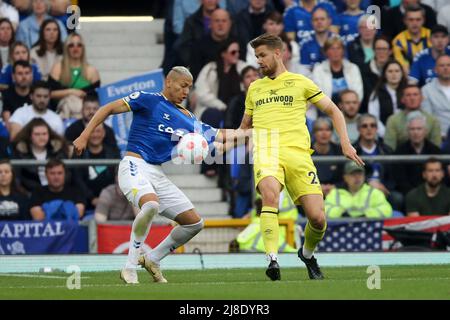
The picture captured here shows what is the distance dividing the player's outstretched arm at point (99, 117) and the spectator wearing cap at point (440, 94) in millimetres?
9214

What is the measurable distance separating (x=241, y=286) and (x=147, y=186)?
1.54 m

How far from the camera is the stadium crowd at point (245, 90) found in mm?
19766

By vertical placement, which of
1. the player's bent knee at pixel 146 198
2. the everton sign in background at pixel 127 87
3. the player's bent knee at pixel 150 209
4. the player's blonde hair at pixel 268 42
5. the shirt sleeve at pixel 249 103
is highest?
the player's blonde hair at pixel 268 42

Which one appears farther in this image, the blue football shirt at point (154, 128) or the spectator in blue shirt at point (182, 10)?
the spectator in blue shirt at point (182, 10)

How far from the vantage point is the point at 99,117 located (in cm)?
1336

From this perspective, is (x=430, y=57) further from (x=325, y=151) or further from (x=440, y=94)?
(x=325, y=151)

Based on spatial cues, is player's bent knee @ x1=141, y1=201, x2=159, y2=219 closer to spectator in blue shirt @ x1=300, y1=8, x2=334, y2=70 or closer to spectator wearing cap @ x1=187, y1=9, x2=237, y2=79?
spectator wearing cap @ x1=187, y1=9, x2=237, y2=79

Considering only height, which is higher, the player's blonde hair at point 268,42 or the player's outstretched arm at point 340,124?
the player's blonde hair at point 268,42

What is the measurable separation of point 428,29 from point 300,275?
30.1ft

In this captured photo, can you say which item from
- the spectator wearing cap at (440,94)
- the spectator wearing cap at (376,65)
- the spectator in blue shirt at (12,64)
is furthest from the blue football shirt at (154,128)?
the spectator wearing cap at (440,94)

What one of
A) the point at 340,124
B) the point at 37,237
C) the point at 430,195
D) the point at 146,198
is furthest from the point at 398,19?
the point at 146,198

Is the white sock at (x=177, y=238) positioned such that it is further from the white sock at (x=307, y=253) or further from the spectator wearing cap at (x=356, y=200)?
the spectator wearing cap at (x=356, y=200)

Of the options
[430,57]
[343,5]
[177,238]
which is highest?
[343,5]
